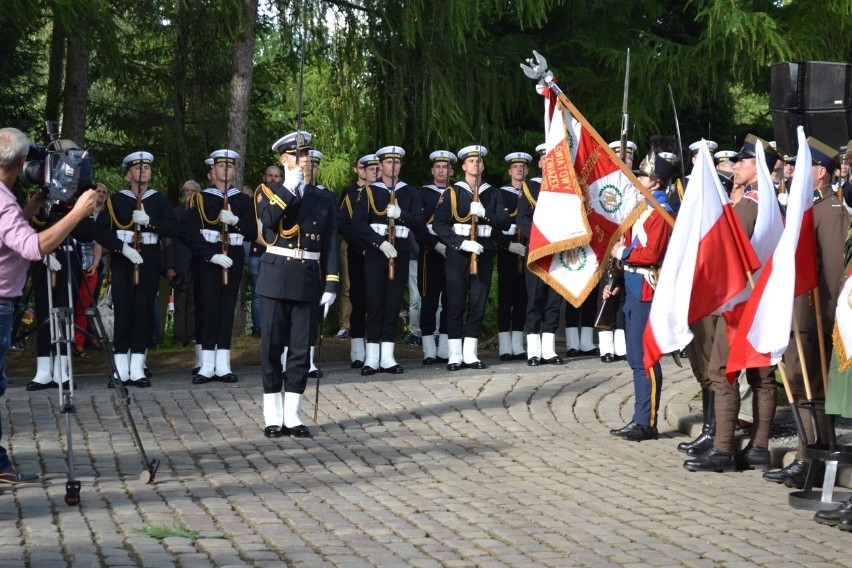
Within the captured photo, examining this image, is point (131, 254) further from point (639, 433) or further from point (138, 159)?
point (639, 433)

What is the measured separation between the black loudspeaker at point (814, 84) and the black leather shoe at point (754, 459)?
117 inches

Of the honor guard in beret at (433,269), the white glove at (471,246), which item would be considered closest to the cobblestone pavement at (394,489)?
the white glove at (471,246)

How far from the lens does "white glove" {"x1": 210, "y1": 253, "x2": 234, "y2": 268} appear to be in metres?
13.5

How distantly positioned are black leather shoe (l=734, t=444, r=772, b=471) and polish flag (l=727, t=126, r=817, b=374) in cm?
114

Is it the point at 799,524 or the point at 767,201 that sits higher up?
the point at 767,201

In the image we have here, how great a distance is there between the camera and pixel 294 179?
10.4 meters

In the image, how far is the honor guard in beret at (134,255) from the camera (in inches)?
516

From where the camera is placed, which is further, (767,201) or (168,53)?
(168,53)

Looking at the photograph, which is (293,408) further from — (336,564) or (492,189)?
(492,189)

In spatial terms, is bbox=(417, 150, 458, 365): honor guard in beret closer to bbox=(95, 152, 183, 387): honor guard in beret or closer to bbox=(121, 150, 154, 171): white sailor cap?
bbox=(95, 152, 183, 387): honor guard in beret

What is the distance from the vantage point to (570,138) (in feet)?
33.2

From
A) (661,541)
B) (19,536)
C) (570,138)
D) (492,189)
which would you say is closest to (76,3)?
(492,189)

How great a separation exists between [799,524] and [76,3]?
859 centimetres

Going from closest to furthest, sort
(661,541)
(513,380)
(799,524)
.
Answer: (661,541) < (799,524) < (513,380)
